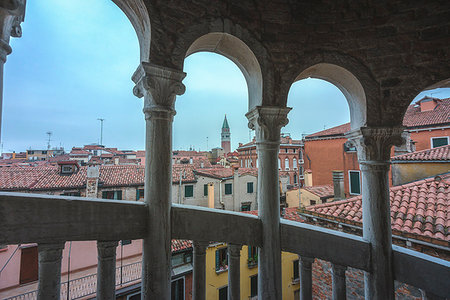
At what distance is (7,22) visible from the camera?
1.32m

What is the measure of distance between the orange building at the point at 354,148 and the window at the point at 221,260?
8.12m

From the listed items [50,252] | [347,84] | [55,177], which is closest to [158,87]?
[50,252]

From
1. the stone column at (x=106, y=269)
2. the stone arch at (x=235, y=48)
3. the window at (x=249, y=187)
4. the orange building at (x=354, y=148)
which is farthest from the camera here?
the window at (x=249, y=187)

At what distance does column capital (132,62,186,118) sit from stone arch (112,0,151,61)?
131mm

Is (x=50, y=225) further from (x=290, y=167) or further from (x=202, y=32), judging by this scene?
(x=290, y=167)

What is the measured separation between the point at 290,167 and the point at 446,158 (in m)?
26.5

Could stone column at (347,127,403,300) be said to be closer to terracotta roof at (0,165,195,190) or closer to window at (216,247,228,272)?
window at (216,247,228,272)

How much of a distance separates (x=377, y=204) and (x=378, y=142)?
654 mm

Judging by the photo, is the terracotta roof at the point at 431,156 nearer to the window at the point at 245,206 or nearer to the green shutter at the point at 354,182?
the green shutter at the point at 354,182

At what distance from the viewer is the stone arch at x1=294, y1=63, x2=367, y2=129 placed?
2.38 meters

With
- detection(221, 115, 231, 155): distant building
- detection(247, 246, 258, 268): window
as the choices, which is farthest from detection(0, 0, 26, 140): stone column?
detection(221, 115, 231, 155): distant building

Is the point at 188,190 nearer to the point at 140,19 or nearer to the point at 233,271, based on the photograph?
the point at 233,271

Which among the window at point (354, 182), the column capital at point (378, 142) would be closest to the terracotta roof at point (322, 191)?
the window at point (354, 182)

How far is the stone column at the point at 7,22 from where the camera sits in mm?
1277
